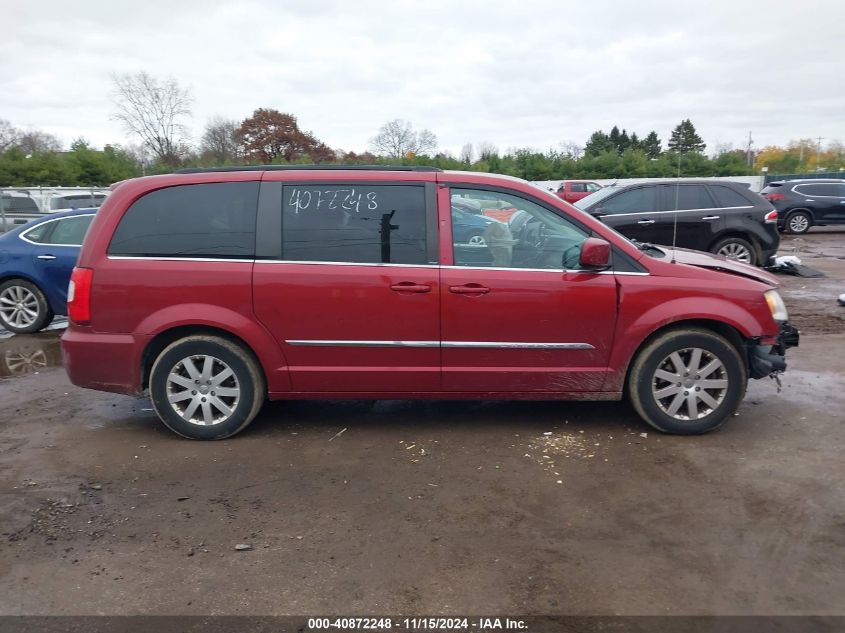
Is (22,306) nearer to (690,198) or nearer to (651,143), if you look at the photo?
(690,198)

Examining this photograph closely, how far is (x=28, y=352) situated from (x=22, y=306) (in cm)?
124

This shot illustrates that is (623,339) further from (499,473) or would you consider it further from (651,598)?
(651,598)

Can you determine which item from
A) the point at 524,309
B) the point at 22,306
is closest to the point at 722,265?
the point at 524,309

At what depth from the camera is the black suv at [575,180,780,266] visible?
1047cm

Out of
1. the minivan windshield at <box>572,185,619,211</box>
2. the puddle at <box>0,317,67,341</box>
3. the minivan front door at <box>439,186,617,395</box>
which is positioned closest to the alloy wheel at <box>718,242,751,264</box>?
the minivan windshield at <box>572,185,619,211</box>

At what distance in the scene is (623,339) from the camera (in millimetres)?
4508

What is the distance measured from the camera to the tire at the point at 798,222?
1877 cm

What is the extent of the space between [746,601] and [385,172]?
338cm

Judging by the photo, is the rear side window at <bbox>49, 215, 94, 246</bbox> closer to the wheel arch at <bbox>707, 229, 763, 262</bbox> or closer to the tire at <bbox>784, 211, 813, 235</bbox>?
the wheel arch at <bbox>707, 229, 763, 262</bbox>

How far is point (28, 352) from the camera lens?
759 cm

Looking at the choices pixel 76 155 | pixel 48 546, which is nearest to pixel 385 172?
pixel 48 546

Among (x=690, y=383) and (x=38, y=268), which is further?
(x=38, y=268)

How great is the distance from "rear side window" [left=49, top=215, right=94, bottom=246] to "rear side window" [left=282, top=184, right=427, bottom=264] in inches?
204

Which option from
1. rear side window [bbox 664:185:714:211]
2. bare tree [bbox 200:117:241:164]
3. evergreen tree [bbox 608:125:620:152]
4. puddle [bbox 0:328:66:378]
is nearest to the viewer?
puddle [bbox 0:328:66:378]
